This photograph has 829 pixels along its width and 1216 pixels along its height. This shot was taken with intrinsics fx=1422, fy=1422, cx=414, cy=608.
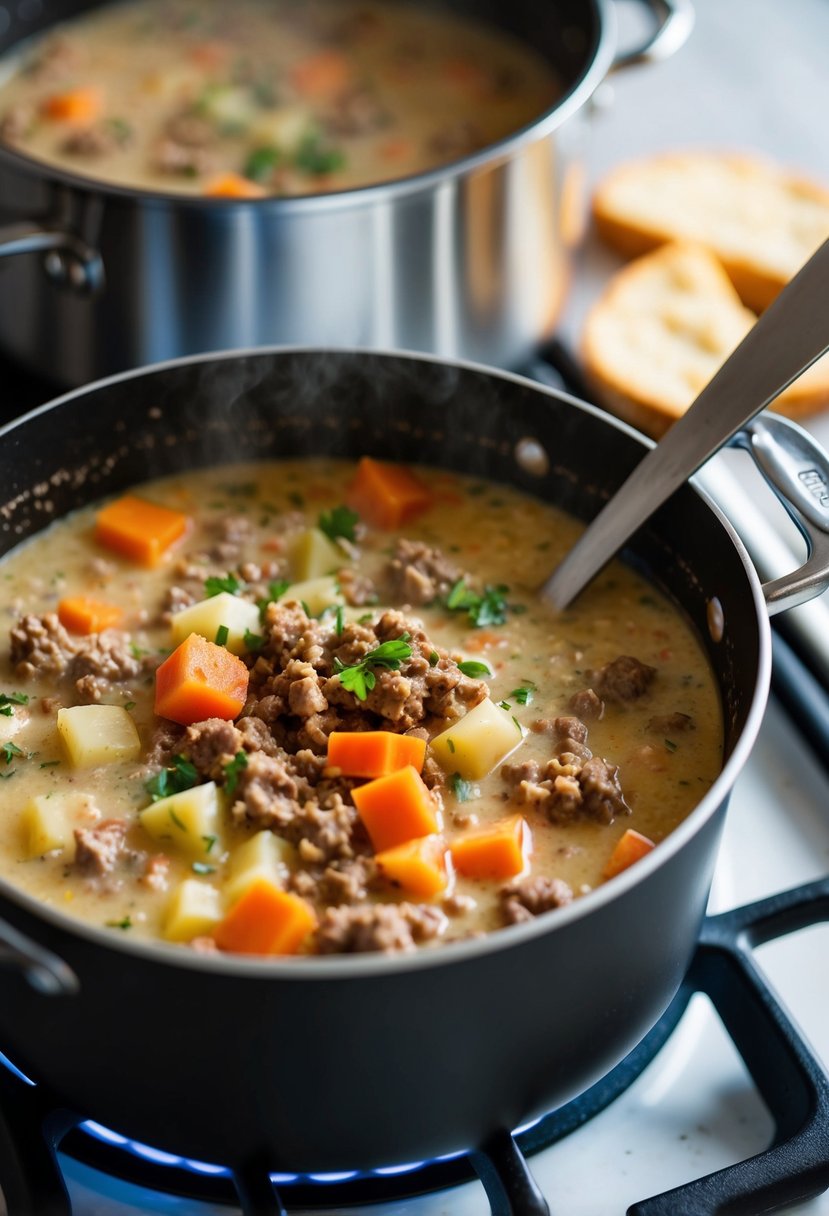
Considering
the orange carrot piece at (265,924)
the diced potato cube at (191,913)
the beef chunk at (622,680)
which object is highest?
the beef chunk at (622,680)

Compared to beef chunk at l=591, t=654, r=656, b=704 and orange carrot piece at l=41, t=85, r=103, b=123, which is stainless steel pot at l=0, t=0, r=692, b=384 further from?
beef chunk at l=591, t=654, r=656, b=704

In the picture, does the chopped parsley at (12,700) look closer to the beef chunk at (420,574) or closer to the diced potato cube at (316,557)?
the diced potato cube at (316,557)

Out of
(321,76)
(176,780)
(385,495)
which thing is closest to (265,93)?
(321,76)

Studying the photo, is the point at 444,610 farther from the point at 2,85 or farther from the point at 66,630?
the point at 2,85

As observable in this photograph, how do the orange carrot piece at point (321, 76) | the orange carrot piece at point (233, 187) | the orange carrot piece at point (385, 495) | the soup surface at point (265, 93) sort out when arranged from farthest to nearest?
the orange carrot piece at point (321, 76)
the soup surface at point (265, 93)
the orange carrot piece at point (233, 187)
the orange carrot piece at point (385, 495)

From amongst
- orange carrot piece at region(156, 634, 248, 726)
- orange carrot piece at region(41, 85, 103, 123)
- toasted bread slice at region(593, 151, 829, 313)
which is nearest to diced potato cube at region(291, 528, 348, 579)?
orange carrot piece at region(156, 634, 248, 726)

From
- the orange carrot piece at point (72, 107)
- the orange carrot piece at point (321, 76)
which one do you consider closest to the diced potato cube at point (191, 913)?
the orange carrot piece at point (72, 107)

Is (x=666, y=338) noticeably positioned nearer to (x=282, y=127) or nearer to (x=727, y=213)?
(x=727, y=213)
